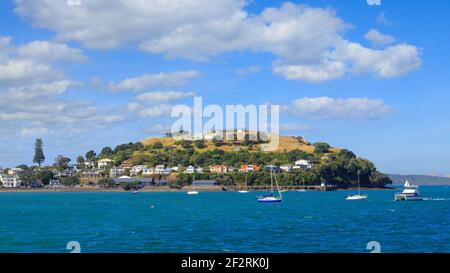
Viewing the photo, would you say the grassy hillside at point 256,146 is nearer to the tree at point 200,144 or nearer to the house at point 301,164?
the tree at point 200,144

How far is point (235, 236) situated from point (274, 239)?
2.69 meters

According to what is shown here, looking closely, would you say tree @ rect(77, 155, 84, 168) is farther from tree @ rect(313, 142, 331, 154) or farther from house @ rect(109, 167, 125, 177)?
tree @ rect(313, 142, 331, 154)

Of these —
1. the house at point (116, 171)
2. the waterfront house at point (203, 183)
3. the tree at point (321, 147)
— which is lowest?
the waterfront house at point (203, 183)

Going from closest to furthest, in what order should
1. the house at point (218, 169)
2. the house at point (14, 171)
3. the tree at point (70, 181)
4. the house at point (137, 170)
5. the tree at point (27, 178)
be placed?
the house at point (218, 169) < the house at point (137, 170) < the tree at point (70, 181) < the tree at point (27, 178) < the house at point (14, 171)

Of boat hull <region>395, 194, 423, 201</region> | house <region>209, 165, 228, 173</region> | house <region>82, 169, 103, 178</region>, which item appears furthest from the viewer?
house <region>82, 169, 103, 178</region>

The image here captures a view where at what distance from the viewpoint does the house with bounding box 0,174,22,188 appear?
175 metres

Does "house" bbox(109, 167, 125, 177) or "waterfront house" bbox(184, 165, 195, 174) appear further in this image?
"house" bbox(109, 167, 125, 177)

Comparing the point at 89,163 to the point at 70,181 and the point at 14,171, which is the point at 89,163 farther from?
the point at 14,171

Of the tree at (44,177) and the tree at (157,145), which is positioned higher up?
the tree at (157,145)

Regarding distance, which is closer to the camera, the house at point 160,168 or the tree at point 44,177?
the house at point 160,168

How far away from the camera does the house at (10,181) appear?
17532 cm

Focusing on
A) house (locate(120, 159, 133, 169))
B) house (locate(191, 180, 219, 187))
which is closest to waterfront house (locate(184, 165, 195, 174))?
house (locate(191, 180, 219, 187))

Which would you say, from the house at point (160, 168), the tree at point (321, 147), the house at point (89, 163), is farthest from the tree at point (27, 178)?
the tree at point (321, 147)
